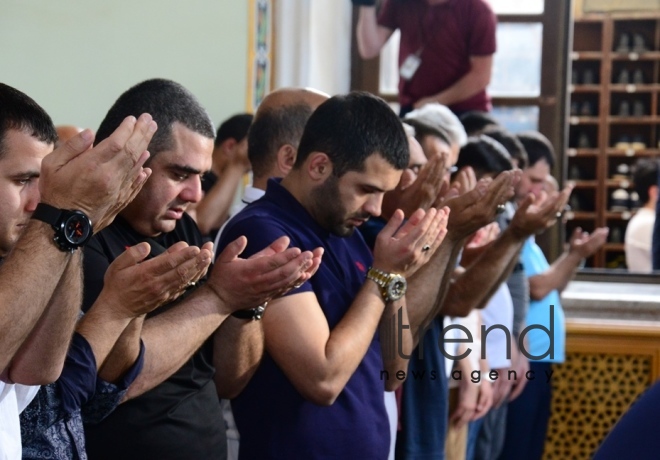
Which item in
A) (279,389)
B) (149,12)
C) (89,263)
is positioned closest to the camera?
(89,263)

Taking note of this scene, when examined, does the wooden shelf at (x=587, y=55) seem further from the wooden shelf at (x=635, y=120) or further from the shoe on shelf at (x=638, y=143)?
the shoe on shelf at (x=638, y=143)

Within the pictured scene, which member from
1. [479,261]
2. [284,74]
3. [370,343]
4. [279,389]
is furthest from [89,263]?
[284,74]

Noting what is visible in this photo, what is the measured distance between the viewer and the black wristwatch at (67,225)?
124 cm

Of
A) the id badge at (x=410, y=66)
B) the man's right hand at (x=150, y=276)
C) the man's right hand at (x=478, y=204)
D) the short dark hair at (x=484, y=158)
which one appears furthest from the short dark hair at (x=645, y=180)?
the man's right hand at (x=150, y=276)

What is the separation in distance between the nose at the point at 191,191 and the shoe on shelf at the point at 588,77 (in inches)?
243

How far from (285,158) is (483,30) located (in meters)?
1.97

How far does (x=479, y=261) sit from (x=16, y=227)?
1548mm

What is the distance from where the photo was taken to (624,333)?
3.96 meters

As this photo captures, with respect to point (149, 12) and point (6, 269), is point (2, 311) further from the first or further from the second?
point (149, 12)

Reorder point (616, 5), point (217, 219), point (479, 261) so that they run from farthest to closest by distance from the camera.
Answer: point (616, 5)
point (217, 219)
point (479, 261)

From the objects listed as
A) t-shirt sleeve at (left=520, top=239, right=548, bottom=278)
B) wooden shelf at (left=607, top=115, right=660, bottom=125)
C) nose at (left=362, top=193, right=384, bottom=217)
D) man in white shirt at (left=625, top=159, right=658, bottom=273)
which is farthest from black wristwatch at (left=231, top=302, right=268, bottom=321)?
wooden shelf at (left=607, top=115, right=660, bottom=125)

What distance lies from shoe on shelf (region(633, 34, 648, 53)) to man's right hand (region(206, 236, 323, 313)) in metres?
6.32

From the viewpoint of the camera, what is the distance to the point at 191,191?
1.87m

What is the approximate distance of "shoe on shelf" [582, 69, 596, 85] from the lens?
303 inches
